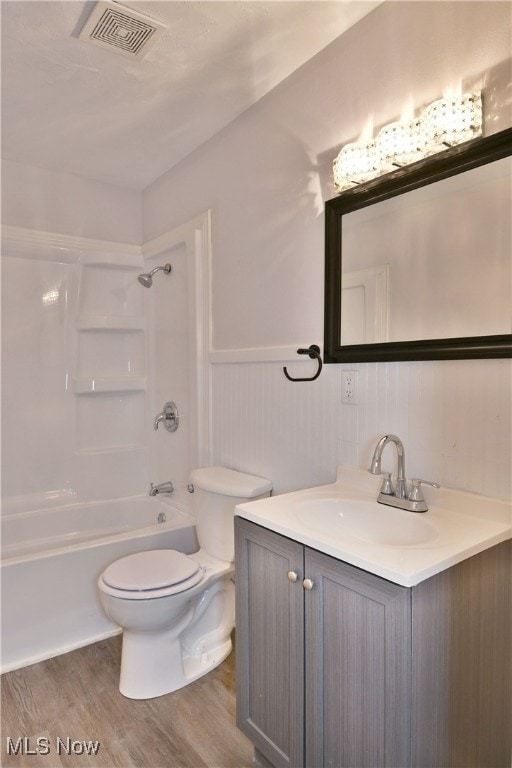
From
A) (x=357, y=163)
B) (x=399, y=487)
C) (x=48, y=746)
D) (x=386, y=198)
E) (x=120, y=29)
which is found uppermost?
(x=120, y=29)

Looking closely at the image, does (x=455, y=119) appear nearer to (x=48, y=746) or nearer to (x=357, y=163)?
(x=357, y=163)

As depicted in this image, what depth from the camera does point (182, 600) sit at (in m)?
1.82

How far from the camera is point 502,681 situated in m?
1.25

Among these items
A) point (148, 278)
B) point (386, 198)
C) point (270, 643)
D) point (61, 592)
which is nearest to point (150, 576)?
point (61, 592)

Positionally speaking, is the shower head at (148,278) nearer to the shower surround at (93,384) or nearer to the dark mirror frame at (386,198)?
the shower surround at (93,384)

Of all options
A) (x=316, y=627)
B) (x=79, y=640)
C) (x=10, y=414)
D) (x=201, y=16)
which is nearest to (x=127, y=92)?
(x=201, y=16)

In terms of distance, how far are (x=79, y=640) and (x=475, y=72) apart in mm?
2559

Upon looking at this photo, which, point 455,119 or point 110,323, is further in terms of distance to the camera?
point 110,323

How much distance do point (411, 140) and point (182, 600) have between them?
68.2 inches

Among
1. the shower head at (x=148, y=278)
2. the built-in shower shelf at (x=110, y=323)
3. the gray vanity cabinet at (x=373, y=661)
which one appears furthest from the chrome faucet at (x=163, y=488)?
the gray vanity cabinet at (x=373, y=661)

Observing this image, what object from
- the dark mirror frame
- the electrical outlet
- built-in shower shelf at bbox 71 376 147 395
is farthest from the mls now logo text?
built-in shower shelf at bbox 71 376 147 395

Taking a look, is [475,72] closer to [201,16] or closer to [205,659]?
[201,16]

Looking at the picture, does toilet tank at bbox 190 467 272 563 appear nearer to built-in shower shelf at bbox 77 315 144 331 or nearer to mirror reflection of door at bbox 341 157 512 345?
mirror reflection of door at bbox 341 157 512 345

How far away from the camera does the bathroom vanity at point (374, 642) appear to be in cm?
102
